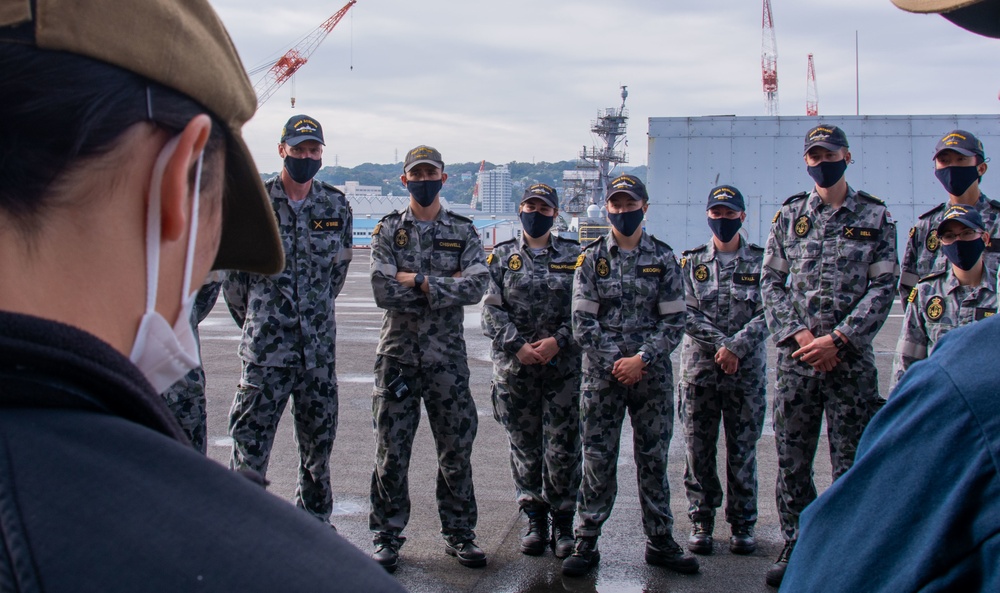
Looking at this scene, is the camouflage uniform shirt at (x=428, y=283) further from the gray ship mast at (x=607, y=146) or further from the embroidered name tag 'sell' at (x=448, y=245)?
the gray ship mast at (x=607, y=146)

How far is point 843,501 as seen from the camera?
1.01 meters

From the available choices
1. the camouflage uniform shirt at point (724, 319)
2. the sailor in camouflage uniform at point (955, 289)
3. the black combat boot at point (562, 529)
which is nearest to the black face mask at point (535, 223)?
the camouflage uniform shirt at point (724, 319)

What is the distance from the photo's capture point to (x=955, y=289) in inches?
207

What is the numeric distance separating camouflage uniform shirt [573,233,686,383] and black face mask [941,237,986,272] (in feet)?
5.47

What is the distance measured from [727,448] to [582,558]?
50.3 inches

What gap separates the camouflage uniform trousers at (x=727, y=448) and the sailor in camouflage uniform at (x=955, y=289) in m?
1.03

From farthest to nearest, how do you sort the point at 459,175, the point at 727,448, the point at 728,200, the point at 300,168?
the point at 459,175 → the point at 728,200 → the point at 727,448 → the point at 300,168

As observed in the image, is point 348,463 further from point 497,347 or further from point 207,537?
point 207,537

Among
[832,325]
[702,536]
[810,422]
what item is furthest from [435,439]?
[832,325]

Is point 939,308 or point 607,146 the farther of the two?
point 607,146

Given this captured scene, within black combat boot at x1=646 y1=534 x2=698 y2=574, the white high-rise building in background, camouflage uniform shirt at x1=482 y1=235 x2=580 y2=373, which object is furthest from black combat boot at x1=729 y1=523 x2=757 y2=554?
the white high-rise building in background

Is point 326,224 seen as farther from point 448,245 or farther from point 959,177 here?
point 959,177

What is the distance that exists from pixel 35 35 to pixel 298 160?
4340mm

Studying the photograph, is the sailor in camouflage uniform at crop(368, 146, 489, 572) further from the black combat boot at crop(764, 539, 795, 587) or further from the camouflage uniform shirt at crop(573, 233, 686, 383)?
the black combat boot at crop(764, 539, 795, 587)
